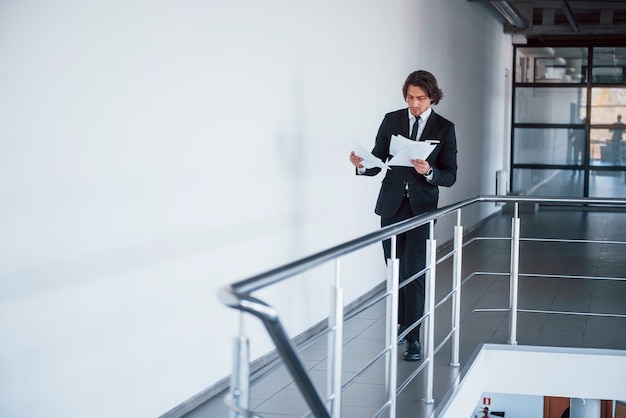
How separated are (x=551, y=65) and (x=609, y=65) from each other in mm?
732

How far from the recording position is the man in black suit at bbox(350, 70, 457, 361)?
141 inches

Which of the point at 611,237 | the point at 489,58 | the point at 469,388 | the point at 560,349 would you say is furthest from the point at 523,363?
the point at 489,58

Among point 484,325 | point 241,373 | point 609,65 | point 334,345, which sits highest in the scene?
point 609,65

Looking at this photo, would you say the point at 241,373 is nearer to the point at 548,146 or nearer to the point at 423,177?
the point at 423,177

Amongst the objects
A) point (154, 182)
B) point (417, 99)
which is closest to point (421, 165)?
point (417, 99)

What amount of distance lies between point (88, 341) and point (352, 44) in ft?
8.79

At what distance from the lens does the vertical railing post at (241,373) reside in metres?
1.49

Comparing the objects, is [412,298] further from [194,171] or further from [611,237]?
[611,237]

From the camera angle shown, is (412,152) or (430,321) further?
(412,152)

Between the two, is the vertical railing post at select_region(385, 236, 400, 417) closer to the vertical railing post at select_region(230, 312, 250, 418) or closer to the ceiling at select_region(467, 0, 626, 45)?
the vertical railing post at select_region(230, 312, 250, 418)

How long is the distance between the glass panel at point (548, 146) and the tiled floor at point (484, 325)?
14.4ft

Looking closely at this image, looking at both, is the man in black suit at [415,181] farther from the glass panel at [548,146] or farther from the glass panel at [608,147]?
the glass panel at [608,147]

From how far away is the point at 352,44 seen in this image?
474cm

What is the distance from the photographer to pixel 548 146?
475 inches
